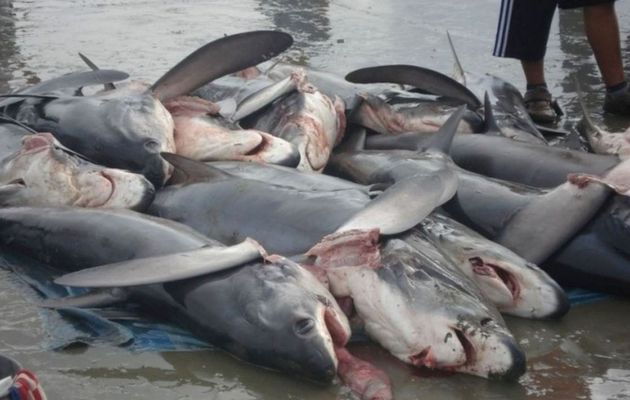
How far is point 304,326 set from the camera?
10.4 ft

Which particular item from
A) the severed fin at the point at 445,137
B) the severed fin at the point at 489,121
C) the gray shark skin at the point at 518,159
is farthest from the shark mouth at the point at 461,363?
the severed fin at the point at 489,121

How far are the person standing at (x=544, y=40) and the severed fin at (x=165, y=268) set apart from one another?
3.65 metres

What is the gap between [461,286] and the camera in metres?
3.43

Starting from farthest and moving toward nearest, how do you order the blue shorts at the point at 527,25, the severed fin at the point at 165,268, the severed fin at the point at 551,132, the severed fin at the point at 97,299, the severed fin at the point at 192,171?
the blue shorts at the point at 527,25
the severed fin at the point at 551,132
the severed fin at the point at 192,171
the severed fin at the point at 97,299
the severed fin at the point at 165,268

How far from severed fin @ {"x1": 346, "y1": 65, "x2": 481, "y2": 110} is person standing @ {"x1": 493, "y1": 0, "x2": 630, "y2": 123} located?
112cm

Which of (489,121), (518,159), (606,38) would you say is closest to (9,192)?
(518,159)

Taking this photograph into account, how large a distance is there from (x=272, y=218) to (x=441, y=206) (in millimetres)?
780

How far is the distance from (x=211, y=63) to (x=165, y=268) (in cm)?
219

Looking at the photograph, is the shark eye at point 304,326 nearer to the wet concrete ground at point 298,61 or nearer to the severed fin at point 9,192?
the wet concrete ground at point 298,61

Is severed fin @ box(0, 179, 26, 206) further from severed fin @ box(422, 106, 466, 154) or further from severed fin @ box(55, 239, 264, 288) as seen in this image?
severed fin @ box(422, 106, 466, 154)

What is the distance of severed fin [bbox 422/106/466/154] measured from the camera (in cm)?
493

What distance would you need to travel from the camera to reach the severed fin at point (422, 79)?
570cm

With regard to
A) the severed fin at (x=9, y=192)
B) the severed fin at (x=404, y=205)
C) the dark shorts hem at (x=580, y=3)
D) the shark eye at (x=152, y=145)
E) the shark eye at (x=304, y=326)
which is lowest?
the severed fin at (x=9, y=192)

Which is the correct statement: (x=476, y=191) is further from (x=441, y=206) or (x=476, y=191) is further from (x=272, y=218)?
(x=272, y=218)
